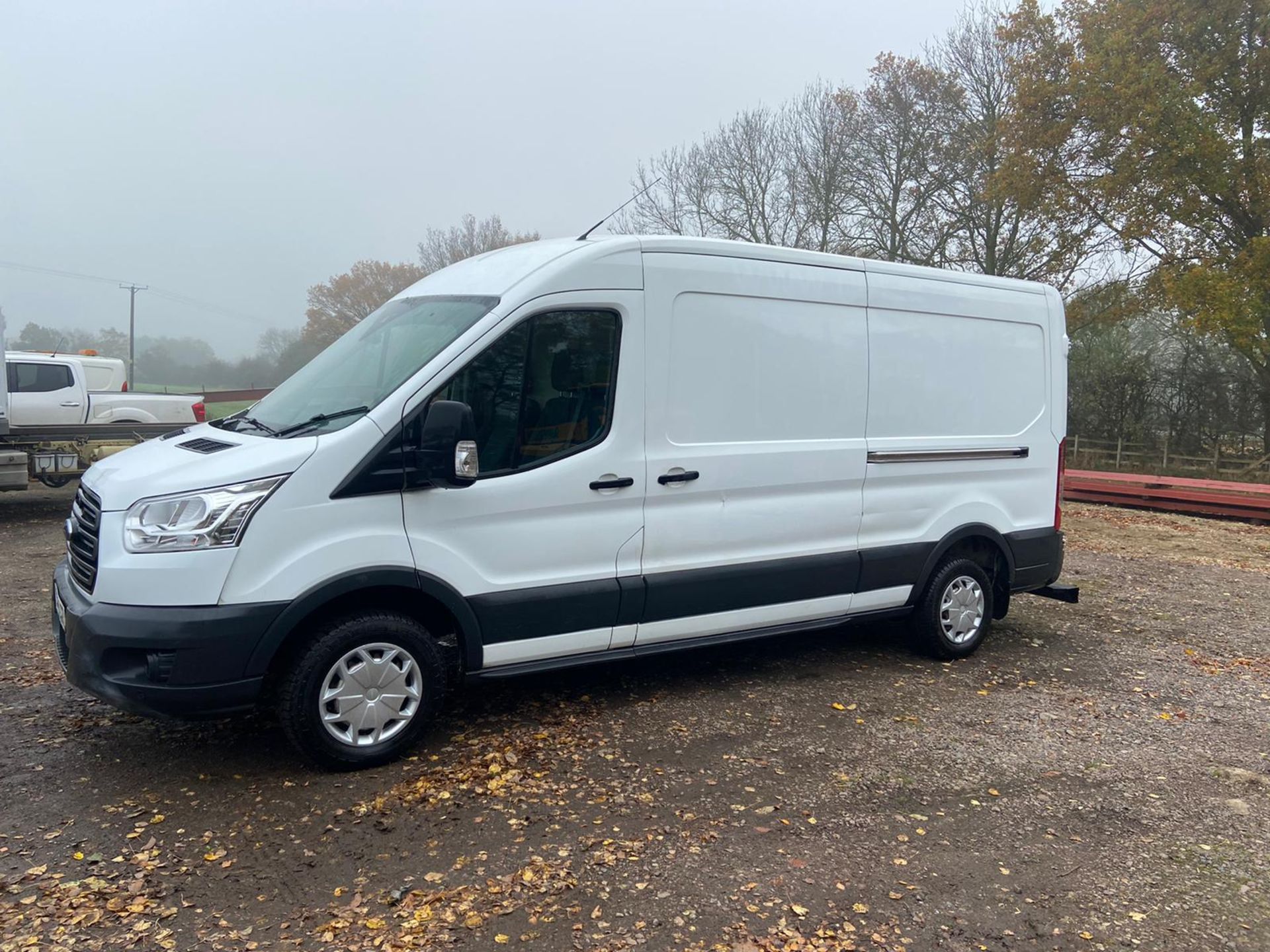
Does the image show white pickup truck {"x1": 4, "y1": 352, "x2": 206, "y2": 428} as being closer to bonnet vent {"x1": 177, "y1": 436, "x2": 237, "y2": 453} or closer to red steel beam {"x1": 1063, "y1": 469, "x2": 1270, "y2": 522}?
bonnet vent {"x1": 177, "y1": 436, "x2": 237, "y2": 453}

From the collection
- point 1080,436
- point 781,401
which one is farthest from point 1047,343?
point 1080,436

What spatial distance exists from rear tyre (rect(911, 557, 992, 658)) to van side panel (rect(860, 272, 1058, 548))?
0.30 meters

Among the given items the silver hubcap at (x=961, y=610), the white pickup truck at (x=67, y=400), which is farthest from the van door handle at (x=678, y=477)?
the white pickup truck at (x=67, y=400)

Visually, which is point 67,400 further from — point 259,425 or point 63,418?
point 259,425

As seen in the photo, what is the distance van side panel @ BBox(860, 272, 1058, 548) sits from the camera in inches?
215

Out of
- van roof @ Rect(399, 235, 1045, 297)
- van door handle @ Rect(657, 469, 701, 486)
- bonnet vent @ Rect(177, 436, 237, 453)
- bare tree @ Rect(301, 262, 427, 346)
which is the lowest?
van door handle @ Rect(657, 469, 701, 486)

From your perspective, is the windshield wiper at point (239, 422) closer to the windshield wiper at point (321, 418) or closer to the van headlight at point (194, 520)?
the windshield wiper at point (321, 418)

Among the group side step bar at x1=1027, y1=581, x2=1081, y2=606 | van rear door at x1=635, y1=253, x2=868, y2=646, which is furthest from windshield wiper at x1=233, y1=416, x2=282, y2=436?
side step bar at x1=1027, y1=581, x2=1081, y2=606

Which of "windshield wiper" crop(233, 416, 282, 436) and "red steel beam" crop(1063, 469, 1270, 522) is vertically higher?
"windshield wiper" crop(233, 416, 282, 436)

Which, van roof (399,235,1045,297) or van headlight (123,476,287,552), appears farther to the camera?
van roof (399,235,1045,297)

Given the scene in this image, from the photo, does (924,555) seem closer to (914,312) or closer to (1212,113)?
(914,312)

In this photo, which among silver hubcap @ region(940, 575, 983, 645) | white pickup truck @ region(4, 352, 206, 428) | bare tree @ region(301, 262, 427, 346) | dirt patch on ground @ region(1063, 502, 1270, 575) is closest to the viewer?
silver hubcap @ region(940, 575, 983, 645)

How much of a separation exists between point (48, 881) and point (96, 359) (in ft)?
47.2

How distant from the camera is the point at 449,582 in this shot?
408 centimetres
